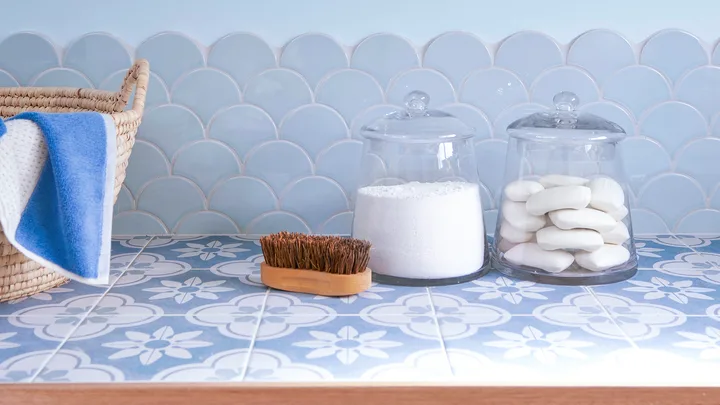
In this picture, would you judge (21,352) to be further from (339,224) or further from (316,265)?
(339,224)

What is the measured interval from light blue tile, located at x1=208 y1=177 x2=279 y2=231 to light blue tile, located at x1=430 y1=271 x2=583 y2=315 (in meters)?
0.40

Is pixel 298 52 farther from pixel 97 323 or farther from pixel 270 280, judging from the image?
pixel 97 323

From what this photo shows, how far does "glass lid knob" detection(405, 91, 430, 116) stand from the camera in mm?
1169

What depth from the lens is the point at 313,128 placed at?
1354 mm

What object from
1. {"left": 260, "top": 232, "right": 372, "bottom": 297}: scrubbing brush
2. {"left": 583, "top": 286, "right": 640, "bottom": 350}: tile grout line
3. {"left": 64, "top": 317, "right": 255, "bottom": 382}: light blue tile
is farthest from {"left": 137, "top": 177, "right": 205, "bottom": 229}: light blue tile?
{"left": 583, "top": 286, "right": 640, "bottom": 350}: tile grout line

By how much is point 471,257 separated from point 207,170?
0.50 m

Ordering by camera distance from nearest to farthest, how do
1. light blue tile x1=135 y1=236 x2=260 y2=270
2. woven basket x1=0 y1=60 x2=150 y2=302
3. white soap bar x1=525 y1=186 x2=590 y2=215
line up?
woven basket x1=0 y1=60 x2=150 y2=302 < white soap bar x1=525 y1=186 x2=590 y2=215 < light blue tile x1=135 y1=236 x2=260 y2=270

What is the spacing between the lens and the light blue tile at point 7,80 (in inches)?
52.9

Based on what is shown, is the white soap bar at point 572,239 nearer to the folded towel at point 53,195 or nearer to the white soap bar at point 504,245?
the white soap bar at point 504,245

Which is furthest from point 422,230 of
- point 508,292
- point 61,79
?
point 61,79

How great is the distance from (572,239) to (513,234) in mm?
89

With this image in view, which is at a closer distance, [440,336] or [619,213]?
[440,336]

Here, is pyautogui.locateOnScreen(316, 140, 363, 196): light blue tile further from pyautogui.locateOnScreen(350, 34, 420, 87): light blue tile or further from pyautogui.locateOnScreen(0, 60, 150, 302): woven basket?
pyautogui.locateOnScreen(0, 60, 150, 302): woven basket

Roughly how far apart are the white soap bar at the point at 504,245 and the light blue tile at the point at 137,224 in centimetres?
57
